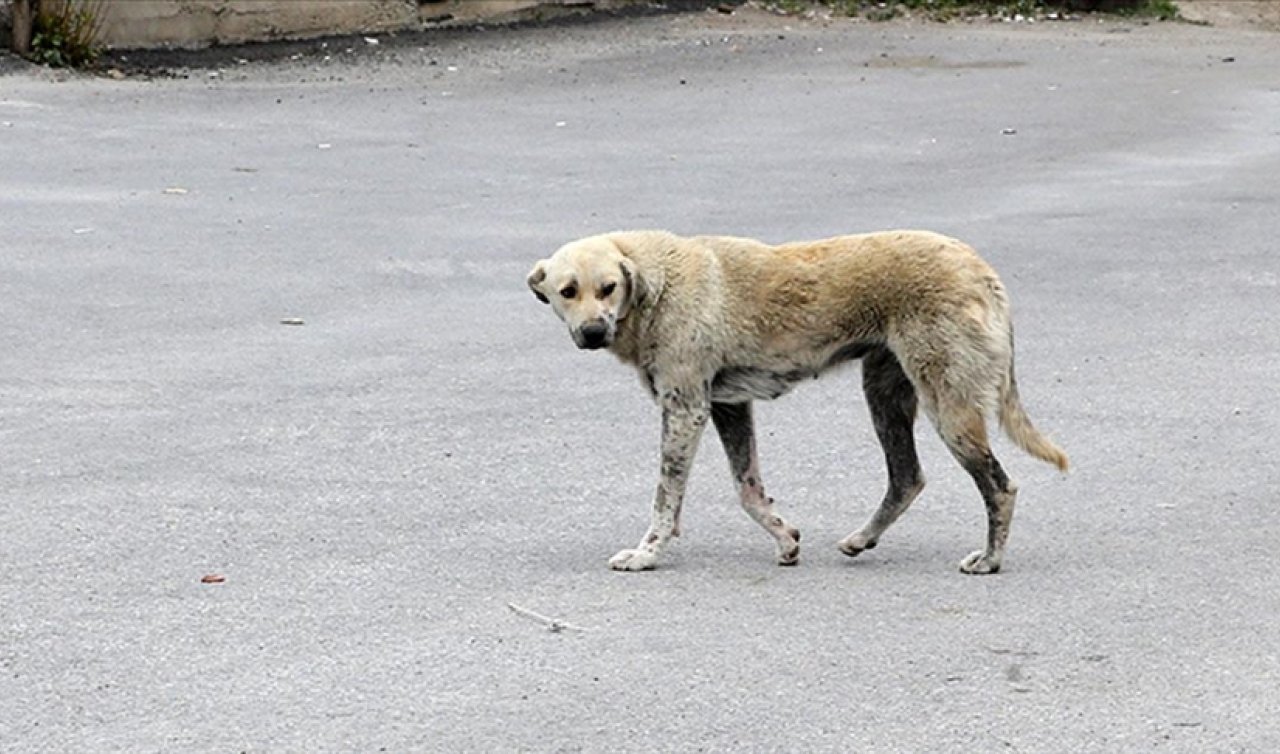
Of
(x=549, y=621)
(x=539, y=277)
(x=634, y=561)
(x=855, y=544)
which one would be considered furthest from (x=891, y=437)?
(x=549, y=621)

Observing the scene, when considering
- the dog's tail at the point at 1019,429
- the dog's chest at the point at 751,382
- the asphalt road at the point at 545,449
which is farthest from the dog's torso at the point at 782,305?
the asphalt road at the point at 545,449

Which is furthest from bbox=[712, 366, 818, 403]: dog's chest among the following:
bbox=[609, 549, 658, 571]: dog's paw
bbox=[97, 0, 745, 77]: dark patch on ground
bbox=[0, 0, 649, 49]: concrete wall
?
bbox=[0, 0, 649, 49]: concrete wall

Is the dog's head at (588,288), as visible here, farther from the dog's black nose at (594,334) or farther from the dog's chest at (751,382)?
the dog's chest at (751,382)

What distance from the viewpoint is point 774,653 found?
20.0 feet

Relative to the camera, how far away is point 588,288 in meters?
6.79

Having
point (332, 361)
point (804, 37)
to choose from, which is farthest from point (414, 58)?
point (332, 361)

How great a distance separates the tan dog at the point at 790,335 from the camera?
270 inches

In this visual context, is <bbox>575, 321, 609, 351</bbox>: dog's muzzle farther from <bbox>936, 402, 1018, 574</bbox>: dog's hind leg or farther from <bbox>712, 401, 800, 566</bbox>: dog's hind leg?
<bbox>936, 402, 1018, 574</bbox>: dog's hind leg

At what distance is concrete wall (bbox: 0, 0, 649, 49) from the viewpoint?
57.9 ft

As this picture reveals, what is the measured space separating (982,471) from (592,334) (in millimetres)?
1158

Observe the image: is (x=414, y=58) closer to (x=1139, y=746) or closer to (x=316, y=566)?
(x=316, y=566)

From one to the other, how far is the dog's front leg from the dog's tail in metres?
0.85

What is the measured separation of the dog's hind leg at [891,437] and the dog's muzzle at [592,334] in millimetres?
840

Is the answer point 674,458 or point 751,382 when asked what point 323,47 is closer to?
point 751,382
